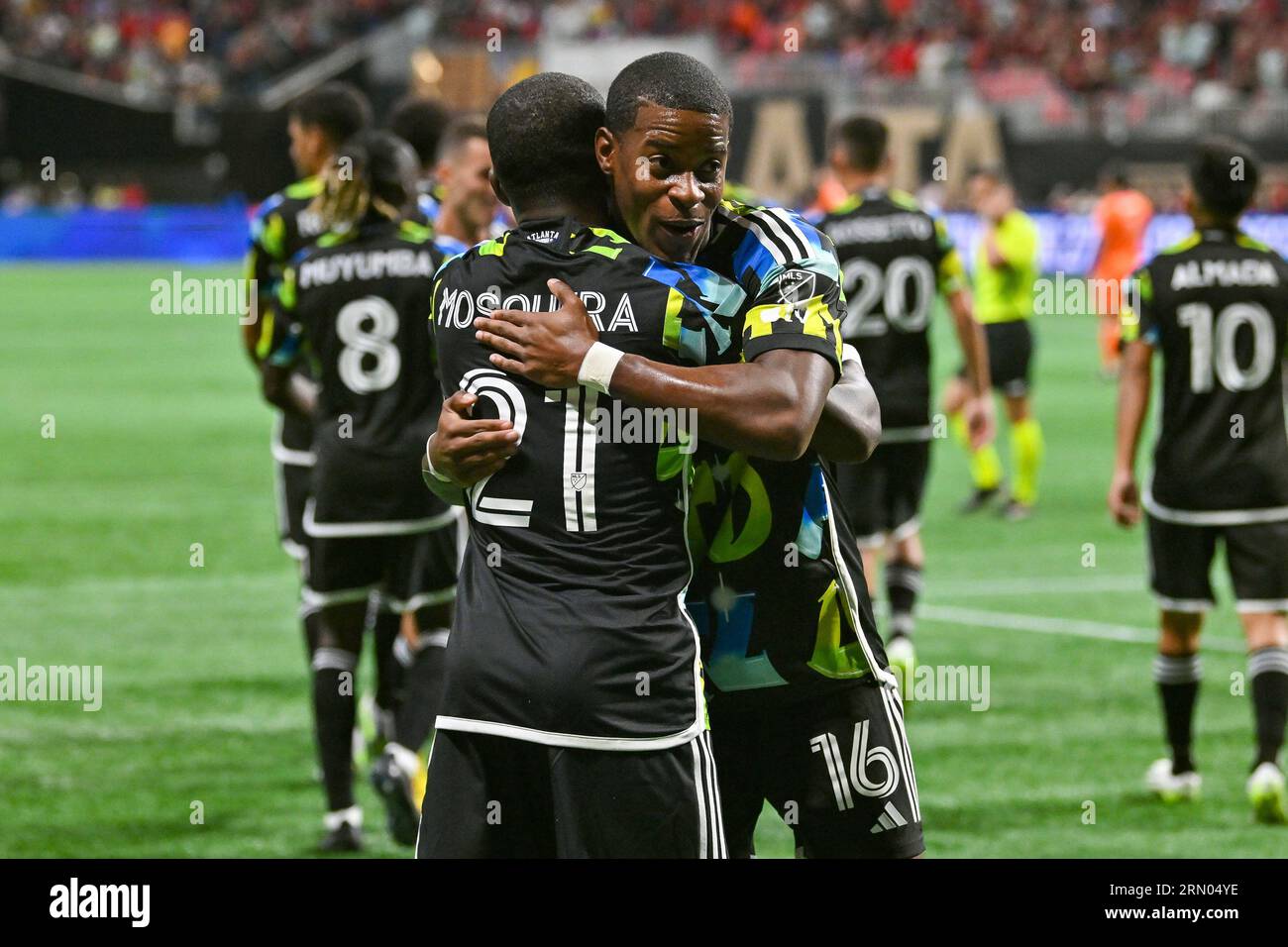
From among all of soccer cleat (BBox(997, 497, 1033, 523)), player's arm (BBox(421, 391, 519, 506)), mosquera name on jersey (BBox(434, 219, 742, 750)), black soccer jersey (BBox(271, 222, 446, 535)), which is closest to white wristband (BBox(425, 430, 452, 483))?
player's arm (BBox(421, 391, 519, 506))

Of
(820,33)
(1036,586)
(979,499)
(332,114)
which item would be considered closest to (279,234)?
(332,114)

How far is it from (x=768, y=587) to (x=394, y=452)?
288cm

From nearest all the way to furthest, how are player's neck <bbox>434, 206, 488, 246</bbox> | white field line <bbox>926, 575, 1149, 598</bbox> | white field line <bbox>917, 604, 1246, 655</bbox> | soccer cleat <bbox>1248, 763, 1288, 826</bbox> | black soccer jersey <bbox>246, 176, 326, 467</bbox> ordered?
soccer cleat <bbox>1248, 763, 1288, 826</bbox>, player's neck <bbox>434, 206, 488, 246</bbox>, black soccer jersey <bbox>246, 176, 326, 467</bbox>, white field line <bbox>917, 604, 1246, 655</bbox>, white field line <bbox>926, 575, 1149, 598</bbox>

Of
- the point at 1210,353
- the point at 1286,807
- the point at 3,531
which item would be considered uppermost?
the point at 1210,353

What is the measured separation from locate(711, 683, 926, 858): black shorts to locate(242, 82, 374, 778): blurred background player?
10.4 feet

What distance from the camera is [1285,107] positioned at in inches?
1283

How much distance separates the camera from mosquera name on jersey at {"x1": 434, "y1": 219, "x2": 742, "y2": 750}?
334cm

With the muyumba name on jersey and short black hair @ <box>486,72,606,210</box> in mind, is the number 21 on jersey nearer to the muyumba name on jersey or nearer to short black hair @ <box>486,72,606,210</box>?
short black hair @ <box>486,72,606,210</box>

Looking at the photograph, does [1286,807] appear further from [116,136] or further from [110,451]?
[116,136]

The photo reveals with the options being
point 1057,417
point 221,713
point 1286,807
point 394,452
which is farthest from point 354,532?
point 1057,417

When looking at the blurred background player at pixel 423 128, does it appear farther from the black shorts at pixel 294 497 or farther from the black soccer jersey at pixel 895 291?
the black soccer jersey at pixel 895 291

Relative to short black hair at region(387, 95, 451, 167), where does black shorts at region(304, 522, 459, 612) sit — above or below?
below

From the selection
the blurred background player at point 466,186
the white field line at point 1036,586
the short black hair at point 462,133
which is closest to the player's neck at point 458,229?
the blurred background player at point 466,186

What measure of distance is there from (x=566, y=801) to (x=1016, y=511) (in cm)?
1096
